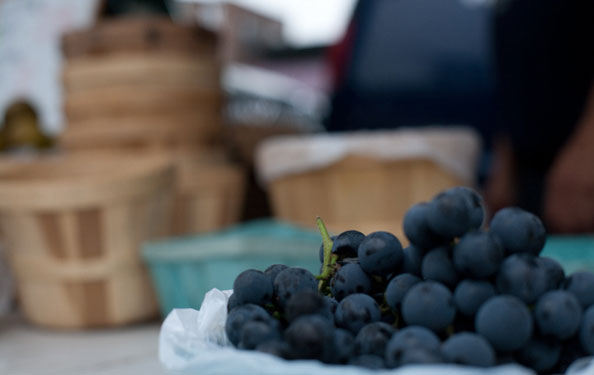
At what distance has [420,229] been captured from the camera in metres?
0.38

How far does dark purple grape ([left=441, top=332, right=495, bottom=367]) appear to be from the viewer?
34 centimetres

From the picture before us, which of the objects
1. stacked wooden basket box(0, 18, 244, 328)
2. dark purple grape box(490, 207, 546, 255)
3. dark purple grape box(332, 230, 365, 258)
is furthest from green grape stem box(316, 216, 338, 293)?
stacked wooden basket box(0, 18, 244, 328)

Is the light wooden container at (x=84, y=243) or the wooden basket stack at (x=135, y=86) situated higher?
the wooden basket stack at (x=135, y=86)

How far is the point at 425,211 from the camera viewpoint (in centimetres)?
37

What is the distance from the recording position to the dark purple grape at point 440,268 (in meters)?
0.38

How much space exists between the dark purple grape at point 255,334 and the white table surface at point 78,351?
50 cm

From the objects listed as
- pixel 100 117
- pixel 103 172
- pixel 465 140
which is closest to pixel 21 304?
pixel 103 172

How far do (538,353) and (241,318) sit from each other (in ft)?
0.59

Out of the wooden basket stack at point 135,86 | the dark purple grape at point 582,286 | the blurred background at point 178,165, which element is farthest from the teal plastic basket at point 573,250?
the wooden basket stack at point 135,86

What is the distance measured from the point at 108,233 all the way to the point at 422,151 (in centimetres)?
68

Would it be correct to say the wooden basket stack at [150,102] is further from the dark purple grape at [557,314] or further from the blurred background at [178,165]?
the dark purple grape at [557,314]

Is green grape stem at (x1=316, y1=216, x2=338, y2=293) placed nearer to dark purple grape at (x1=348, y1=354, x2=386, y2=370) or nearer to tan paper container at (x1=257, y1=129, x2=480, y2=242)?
dark purple grape at (x1=348, y1=354, x2=386, y2=370)

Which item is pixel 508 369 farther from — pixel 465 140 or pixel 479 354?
pixel 465 140

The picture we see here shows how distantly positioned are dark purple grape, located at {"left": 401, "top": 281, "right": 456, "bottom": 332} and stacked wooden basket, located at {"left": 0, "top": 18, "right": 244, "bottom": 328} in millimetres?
909
